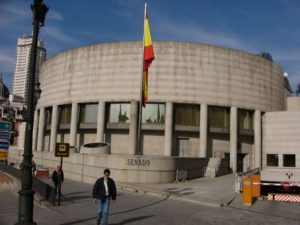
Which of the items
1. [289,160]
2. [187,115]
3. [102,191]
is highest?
[187,115]

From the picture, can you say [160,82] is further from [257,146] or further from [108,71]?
[257,146]

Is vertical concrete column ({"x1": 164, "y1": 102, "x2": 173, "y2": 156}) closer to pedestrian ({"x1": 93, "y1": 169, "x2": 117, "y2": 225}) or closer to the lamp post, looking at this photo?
pedestrian ({"x1": 93, "y1": 169, "x2": 117, "y2": 225})

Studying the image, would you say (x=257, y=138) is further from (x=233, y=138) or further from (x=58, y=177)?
(x=58, y=177)

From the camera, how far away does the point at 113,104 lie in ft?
162

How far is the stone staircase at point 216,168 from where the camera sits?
37.6 meters

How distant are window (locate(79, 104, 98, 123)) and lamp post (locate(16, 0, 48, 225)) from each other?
3968 centimetres

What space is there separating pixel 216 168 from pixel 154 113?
12.2 meters

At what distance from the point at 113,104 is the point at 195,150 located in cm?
1142

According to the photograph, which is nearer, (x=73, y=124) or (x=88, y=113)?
(x=73, y=124)

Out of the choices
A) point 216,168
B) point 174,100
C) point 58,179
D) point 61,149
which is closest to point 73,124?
point 174,100

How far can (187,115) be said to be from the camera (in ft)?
159

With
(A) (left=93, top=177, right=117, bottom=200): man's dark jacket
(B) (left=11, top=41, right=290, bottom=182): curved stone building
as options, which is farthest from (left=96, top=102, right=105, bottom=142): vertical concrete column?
(A) (left=93, top=177, right=117, bottom=200): man's dark jacket

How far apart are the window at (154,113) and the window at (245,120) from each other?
10472 mm

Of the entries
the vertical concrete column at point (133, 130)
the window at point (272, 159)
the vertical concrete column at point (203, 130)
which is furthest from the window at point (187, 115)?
the window at point (272, 159)
